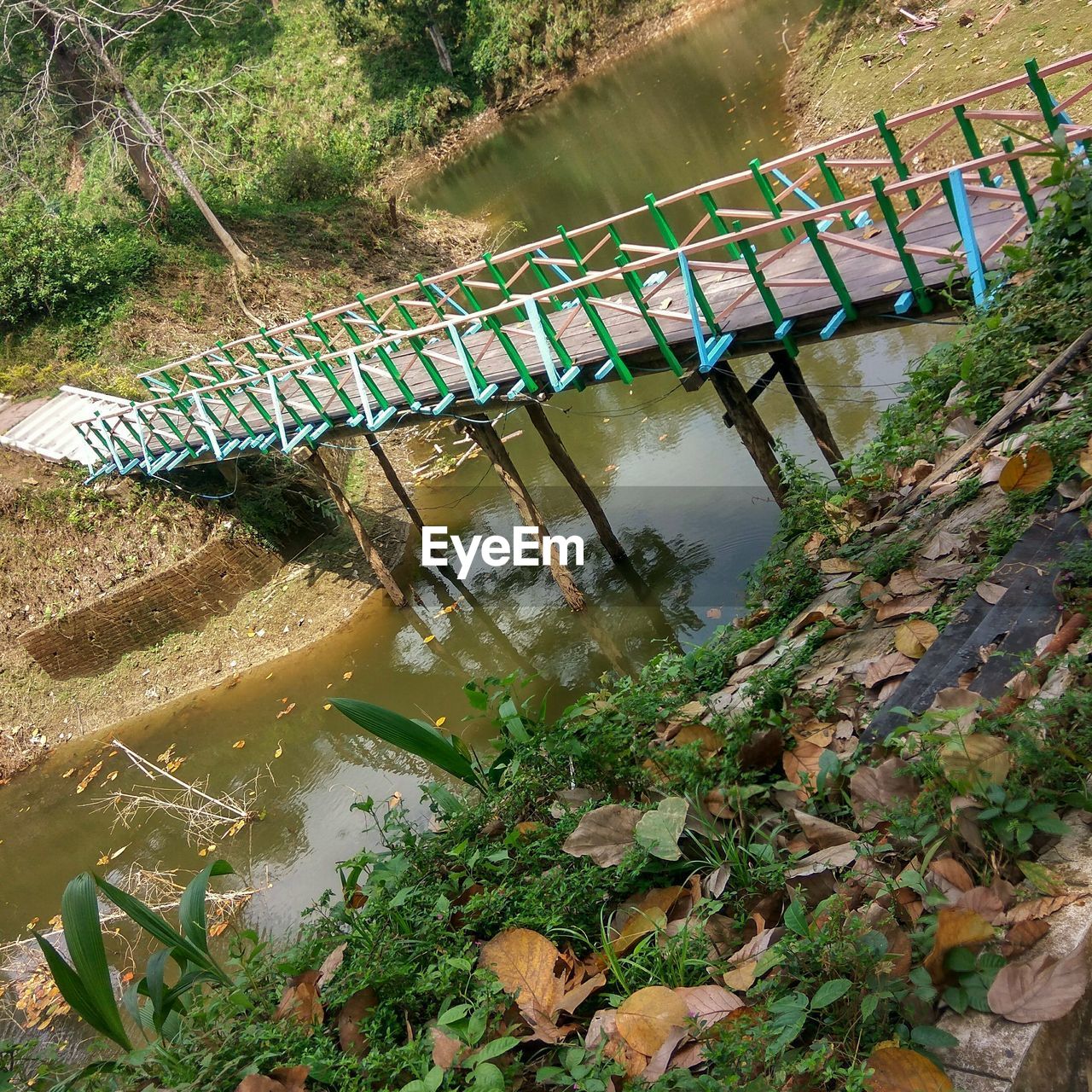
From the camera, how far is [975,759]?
2525mm

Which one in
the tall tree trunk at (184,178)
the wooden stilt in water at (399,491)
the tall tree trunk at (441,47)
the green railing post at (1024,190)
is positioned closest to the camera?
the green railing post at (1024,190)

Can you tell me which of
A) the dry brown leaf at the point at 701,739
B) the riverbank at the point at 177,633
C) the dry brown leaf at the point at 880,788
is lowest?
the riverbank at the point at 177,633

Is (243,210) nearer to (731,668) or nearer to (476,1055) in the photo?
(731,668)

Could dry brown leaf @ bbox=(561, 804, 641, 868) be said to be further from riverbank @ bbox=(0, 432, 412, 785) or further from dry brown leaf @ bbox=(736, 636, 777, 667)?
riverbank @ bbox=(0, 432, 412, 785)

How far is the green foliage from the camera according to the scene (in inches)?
704

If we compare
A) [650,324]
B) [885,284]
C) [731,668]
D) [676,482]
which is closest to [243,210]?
[676,482]

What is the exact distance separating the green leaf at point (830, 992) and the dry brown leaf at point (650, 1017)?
1.44 ft

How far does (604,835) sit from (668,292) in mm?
6525

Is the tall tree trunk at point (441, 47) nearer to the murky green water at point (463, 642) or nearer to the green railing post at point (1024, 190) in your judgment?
the murky green water at point (463, 642)

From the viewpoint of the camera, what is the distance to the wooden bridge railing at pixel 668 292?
582 cm

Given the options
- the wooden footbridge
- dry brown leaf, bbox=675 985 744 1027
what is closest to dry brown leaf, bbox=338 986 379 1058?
dry brown leaf, bbox=675 985 744 1027

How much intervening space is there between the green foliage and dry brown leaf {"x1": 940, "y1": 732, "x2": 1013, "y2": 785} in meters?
19.4

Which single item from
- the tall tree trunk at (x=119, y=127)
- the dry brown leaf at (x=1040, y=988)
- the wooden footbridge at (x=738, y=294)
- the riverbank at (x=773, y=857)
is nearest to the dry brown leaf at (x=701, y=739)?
the riverbank at (x=773, y=857)

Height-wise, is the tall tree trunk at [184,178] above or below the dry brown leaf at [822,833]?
above
